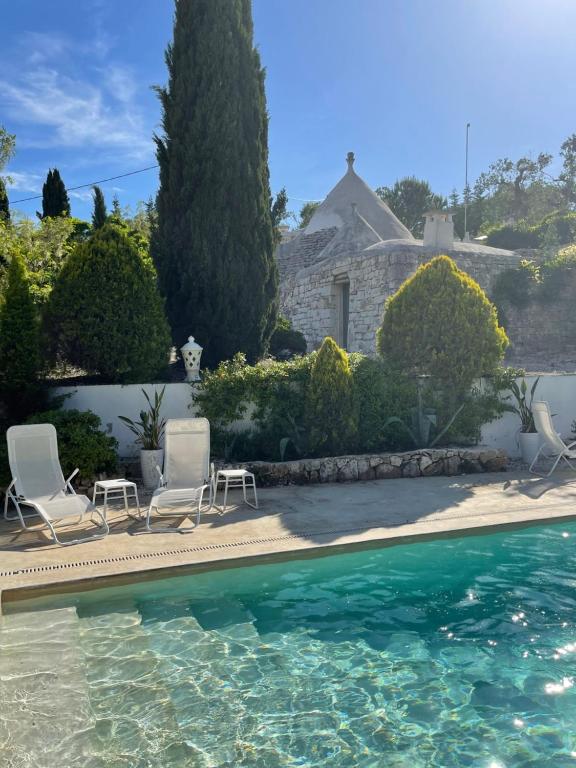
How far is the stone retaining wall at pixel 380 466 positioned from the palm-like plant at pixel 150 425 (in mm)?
1314

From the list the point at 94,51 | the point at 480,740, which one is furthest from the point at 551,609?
the point at 94,51

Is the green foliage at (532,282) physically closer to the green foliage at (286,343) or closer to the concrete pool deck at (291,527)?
the green foliage at (286,343)

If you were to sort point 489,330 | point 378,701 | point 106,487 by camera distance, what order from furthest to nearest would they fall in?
1. point 489,330
2. point 106,487
3. point 378,701

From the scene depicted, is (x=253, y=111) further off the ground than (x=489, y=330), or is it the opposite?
(x=253, y=111)

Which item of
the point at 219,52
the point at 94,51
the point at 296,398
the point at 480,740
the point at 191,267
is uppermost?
the point at 94,51

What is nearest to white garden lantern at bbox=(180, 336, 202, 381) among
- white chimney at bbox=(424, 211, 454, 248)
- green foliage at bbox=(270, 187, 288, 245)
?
green foliage at bbox=(270, 187, 288, 245)

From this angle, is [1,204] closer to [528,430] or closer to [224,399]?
[224,399]

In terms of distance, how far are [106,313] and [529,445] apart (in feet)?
24.9

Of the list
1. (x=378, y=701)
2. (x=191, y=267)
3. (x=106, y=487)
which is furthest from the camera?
(x=191, y=267)

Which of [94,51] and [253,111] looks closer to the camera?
[253,111]

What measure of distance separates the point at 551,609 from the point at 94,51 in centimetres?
1472

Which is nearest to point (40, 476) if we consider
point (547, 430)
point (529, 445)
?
point (547, 430)

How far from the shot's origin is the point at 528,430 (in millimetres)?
11000

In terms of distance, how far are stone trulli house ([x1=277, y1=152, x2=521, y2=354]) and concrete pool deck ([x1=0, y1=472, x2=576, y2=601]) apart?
847 centimetres
